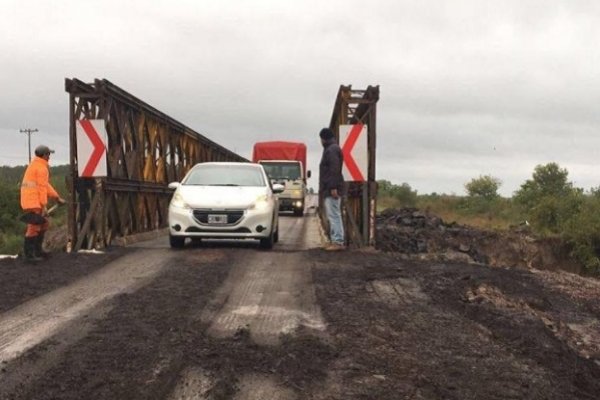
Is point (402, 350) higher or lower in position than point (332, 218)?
lower

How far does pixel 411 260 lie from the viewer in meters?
10.3

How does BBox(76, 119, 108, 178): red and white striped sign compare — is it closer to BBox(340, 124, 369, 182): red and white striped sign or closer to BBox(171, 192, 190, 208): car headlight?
BBox(171, 192, 190, 208): car headlight

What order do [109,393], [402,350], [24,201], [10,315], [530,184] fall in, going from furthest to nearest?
[530,184] < [24,201] < [10,315] < [402,350] < [109,393]

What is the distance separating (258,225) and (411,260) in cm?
303

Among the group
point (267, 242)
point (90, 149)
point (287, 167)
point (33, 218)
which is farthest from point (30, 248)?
point (287, 167)

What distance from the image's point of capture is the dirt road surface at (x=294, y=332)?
429 cm

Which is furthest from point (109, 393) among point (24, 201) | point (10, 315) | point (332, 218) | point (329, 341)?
point (332, 218)

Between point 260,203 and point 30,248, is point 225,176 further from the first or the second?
point 30,248

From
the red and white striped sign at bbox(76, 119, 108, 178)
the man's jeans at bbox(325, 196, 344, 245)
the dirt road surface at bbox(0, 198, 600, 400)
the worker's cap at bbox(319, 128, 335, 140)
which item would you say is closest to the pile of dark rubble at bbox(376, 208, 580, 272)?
the man's jeans at bbox(325, 196, 344, 245)

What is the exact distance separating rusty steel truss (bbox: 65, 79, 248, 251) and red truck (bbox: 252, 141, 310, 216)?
8.94 m

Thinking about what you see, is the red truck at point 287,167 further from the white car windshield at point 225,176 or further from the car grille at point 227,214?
the car grille at point 227,214

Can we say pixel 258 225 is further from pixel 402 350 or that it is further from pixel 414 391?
pixel 414 391

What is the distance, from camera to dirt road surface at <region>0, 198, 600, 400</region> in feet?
14.1

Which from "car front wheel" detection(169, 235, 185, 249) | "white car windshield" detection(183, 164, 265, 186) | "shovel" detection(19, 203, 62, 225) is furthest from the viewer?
"white car windshield" detection(183, 164, 265, 186)
